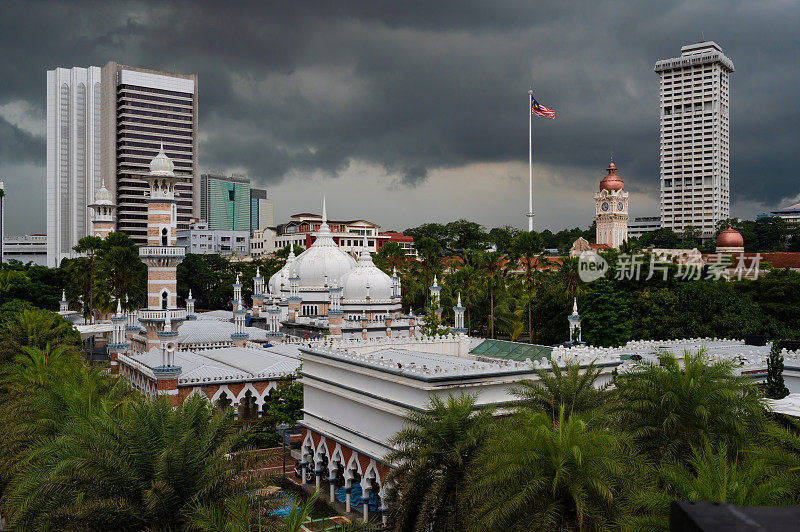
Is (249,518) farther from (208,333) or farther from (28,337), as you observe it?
(208,333)

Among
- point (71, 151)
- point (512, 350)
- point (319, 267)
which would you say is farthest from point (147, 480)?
point (71, 151)

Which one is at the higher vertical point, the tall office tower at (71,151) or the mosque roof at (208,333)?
the tall office tower at (71,151)

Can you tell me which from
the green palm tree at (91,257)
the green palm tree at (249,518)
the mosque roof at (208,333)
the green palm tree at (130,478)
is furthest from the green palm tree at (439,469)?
the green palm tree at (91,257)

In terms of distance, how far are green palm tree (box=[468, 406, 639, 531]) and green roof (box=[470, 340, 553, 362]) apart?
1574cm

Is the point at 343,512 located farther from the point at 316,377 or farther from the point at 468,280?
the point at 468,280

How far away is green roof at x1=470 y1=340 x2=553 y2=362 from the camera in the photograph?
30359 mm

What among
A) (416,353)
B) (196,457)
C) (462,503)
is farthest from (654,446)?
(416,353)

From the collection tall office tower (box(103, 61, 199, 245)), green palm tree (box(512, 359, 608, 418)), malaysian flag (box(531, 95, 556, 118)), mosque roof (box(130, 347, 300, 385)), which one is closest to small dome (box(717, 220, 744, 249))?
malaysian flag (box(531, 95, 556, 118))

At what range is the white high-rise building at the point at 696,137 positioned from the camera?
168750 mm

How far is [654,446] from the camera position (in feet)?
57.4

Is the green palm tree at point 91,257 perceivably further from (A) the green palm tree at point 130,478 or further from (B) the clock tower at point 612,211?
(B) the clock tower at point 612,211

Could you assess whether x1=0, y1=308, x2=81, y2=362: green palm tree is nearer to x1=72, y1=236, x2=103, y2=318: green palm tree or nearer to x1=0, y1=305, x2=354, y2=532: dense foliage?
x1=0, y1=305, x2=354, y2=532: dense foliage

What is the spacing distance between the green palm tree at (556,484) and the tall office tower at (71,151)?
453 feet

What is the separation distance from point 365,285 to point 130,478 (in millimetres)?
45792
